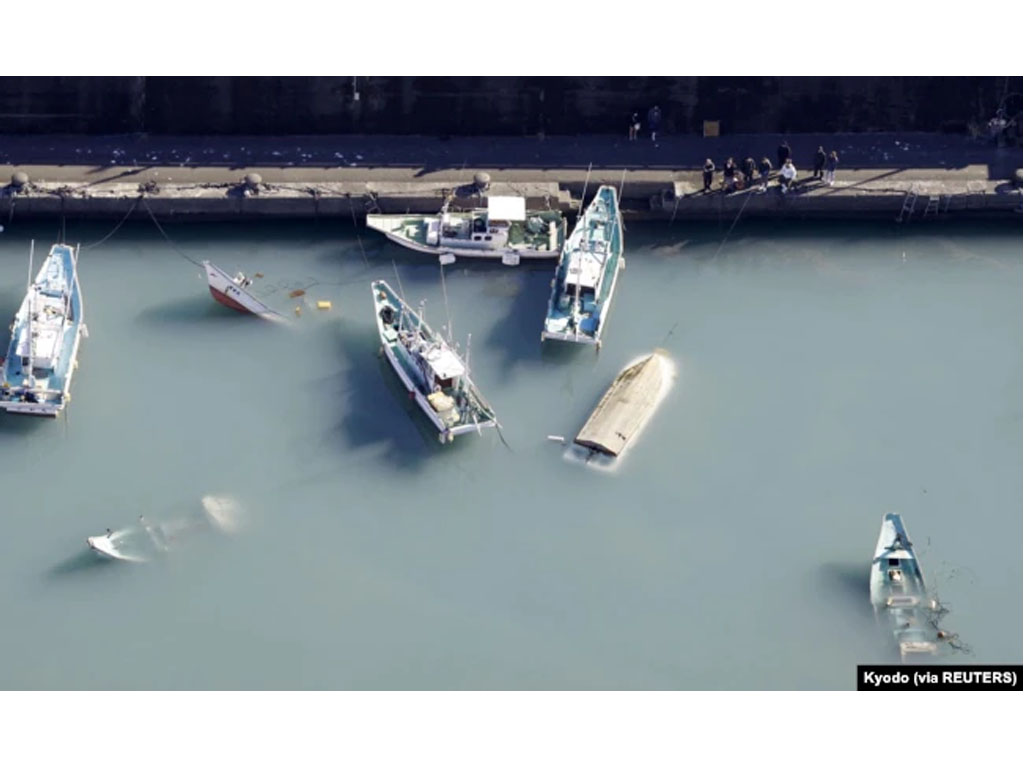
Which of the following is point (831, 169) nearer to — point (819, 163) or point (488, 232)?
point (819, 163)

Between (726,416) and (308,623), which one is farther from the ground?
(726,416)

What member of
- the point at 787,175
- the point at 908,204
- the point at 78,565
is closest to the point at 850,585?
the point at 787,175

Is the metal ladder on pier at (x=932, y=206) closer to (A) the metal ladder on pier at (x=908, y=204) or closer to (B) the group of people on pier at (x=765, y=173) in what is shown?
(A) the metal ladder on pier at (x=908, y=204)

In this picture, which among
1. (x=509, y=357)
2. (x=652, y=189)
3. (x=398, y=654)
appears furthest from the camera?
(x=652, y=189)

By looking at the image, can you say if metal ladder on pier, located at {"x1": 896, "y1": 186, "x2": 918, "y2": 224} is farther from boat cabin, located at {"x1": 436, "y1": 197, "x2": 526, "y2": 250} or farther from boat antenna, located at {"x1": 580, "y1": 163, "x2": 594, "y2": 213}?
boat cabin, located at {"x1": 436, "y1": 197, "x2": 526, "y2": 250}

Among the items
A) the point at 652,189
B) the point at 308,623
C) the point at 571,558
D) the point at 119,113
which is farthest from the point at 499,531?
the point at 119,113

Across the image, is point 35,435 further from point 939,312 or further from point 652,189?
point 939,312
